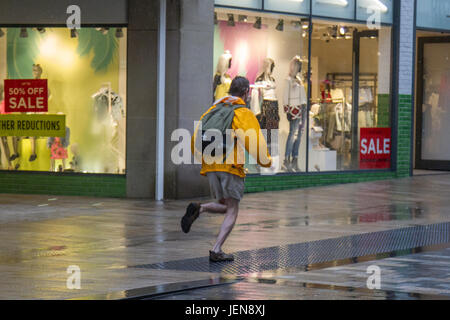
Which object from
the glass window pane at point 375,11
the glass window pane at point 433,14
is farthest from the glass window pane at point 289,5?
the glass window pane at point 433,14

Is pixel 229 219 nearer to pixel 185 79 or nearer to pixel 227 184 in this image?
pixel 227 184

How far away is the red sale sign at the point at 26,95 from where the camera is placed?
16.7m

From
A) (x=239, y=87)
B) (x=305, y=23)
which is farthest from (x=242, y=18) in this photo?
(x=239, y=87)

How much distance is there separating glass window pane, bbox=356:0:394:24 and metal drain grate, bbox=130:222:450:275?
7.53 meters

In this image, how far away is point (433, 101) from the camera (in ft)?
73.6

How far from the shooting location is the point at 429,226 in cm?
1264

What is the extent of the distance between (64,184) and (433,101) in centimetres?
989

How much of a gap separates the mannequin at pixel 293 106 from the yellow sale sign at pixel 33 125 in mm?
4205

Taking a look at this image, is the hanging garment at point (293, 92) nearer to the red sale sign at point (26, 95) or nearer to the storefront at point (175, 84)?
the storefront at point (175, 84)
